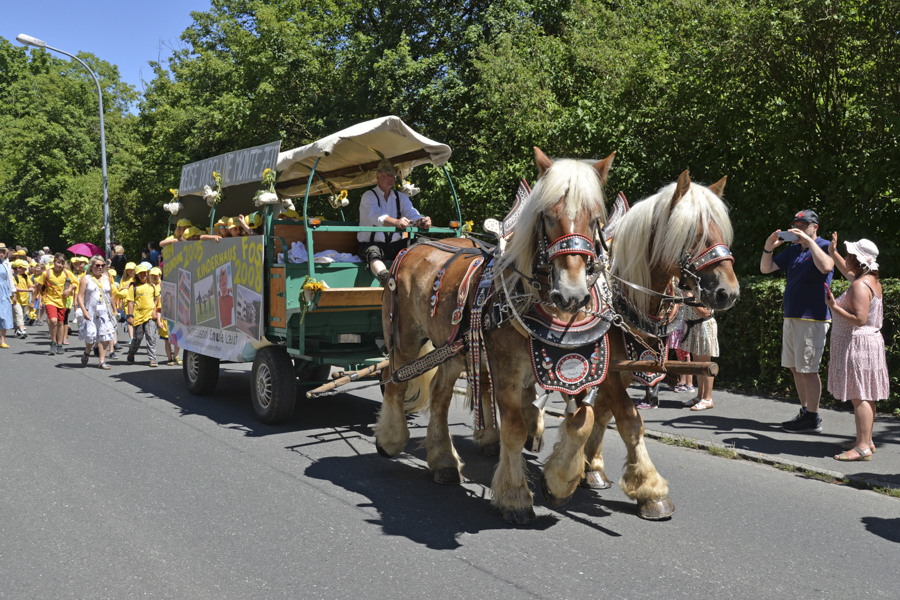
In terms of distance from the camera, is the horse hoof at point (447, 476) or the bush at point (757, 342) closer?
the horse hoof at point (447, 476)

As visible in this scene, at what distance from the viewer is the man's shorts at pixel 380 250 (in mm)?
6695

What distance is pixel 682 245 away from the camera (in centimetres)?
408

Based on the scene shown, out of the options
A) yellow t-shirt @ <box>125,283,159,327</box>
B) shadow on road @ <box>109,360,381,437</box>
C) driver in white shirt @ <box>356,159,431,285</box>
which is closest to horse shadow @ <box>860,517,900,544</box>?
shadow on road @ <box>109,360,381,437</box>

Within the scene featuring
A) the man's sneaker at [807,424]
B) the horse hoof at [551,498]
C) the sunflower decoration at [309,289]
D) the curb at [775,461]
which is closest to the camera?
the horse hoof at [551,498]

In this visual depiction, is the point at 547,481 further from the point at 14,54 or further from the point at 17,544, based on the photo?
the point at 14,54

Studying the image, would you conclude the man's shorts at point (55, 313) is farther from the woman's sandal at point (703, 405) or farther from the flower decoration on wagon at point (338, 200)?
the woman's sandal at point (703, 405)

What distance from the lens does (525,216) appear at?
12.8 feet

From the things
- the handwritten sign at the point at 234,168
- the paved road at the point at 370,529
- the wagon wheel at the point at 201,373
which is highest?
the handwritten sign at the point at 234,168

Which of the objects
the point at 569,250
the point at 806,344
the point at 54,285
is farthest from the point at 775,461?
the point at 54,285

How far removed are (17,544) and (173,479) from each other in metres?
1.23

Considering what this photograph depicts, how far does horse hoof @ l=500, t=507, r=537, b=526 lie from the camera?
13.9 feet

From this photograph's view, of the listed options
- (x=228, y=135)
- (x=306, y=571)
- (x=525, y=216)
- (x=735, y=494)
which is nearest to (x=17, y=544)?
(x=306, y=571)

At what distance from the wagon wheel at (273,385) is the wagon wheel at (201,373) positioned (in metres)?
1.41

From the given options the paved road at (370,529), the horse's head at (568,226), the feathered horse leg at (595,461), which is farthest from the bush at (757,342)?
the horse's head at (568,226)
